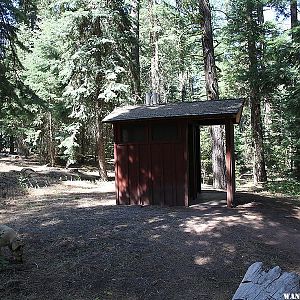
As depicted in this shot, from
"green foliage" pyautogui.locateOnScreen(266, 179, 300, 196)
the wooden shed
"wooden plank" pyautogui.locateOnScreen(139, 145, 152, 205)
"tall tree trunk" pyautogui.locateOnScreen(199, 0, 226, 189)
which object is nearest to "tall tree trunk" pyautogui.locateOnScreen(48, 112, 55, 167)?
"tall tree trunk" pyautogui.locateOnScreen(199, 0, 226, 189)

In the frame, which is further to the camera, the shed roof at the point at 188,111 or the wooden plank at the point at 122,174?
the wooden plank at the point at 122,174

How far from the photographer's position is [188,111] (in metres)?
10.1

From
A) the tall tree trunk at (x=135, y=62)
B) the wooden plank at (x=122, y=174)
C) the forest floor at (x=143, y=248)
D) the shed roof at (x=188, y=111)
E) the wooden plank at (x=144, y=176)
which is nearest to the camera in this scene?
the forest floor at (x=143, y=248)

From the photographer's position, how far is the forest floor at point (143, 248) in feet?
16.5

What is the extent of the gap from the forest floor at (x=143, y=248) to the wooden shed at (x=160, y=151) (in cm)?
62

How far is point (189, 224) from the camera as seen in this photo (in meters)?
8.05

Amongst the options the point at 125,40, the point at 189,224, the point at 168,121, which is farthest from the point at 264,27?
the point at 189,224

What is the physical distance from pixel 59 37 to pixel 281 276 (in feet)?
54.3

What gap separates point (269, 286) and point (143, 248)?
3.47 metres

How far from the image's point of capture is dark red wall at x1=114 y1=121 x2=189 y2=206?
1030 cm

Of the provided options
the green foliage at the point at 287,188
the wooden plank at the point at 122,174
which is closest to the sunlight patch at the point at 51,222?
the wooden plank at the point at 122,174

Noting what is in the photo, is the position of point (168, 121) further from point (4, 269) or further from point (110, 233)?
point (4, 269)

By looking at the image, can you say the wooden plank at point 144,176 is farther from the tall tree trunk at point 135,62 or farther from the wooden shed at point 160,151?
the tall tree trunk at point 135,62

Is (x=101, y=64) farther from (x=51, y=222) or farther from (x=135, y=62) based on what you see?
(x=51, y=222)
